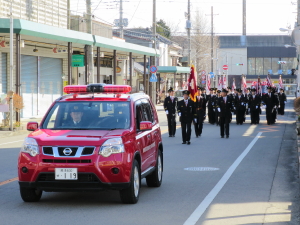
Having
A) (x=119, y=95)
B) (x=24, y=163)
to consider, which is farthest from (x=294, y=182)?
(x=24, y=163)

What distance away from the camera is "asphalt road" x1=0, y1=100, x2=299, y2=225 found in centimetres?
752

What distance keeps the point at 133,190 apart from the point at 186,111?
11.0m

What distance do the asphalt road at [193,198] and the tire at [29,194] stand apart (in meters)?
0.09

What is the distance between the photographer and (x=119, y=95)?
9.38m

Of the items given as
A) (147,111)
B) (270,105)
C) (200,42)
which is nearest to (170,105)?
(270,105)

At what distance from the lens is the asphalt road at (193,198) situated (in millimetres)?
7523

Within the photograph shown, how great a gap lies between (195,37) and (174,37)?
12.6 metres

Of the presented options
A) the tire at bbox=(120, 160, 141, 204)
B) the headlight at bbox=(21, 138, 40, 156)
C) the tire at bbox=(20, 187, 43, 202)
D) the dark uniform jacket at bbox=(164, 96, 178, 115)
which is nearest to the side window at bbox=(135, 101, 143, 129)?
the tire at bbox=(120, 160, 141, 204)

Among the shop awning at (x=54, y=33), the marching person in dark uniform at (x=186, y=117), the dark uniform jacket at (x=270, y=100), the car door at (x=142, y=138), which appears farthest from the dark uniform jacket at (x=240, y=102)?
the car door at (x=142, y=138)

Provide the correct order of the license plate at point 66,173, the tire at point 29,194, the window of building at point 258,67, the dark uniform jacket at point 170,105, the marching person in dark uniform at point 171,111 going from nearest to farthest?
the license plate at point 66,173
the tire at point 29,194
the marching person in dark uniform at point 171,111
the dark uniform jacket at point 170,105
the window of building at point 258,67

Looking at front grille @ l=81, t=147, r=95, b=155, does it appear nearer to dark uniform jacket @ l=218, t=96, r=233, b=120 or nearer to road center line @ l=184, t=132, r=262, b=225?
road center line @ l=184, t=132, r=262, b=225

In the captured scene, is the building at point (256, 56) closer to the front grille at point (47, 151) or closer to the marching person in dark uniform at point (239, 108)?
the marching person in dark uniform at point (239, 108)

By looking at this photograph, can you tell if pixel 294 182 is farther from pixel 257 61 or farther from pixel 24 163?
pixel 257 61

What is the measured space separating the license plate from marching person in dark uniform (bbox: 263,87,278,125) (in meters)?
22.4
